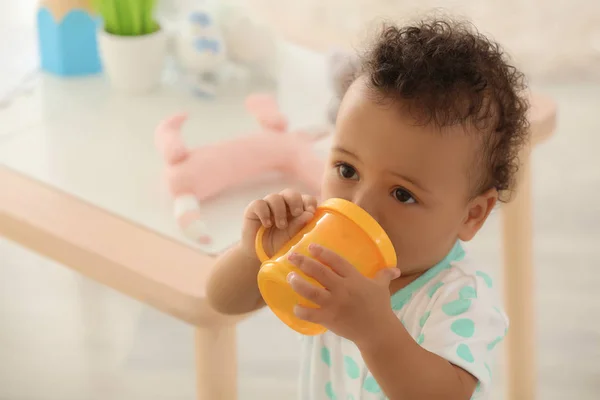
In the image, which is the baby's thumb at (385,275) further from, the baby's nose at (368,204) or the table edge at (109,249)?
the table edge at (109,249)

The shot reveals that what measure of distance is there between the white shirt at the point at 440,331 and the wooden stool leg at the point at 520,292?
0.44 metres

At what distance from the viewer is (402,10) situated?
6.66 ft

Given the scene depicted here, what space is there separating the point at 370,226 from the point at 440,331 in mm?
124

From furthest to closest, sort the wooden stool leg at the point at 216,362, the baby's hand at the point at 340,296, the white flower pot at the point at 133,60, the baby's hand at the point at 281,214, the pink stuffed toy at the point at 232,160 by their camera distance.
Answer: the white flower pot at the point at 133,60
the pink stuffed toy at the point at 232,160
the wooden stool leg at the point at 216,362
the baby's hand at the point at 281,214
the baby's hand at the point at 340,296

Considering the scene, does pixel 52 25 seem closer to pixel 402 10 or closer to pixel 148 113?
pixel 148 113

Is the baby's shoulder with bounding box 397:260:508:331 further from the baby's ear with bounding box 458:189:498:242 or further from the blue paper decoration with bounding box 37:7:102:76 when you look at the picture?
the blue paper decoration with bounding box 37:7:102:76

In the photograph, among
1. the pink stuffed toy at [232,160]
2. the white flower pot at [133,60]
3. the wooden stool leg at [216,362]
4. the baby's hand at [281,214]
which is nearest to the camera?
the baby's hand at [281,214]

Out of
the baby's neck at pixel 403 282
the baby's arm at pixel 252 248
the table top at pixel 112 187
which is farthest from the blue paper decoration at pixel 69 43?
the baby's neck at pixel 403 282

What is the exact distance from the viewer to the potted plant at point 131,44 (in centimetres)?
115

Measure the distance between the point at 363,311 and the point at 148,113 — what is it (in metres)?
0.57

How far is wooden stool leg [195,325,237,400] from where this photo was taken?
2.68 ft

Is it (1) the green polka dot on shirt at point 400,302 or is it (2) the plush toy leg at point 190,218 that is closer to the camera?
(1) the green polka dot on shirt at point 400,302

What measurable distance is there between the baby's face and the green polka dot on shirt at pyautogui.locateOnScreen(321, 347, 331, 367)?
134 millimetres

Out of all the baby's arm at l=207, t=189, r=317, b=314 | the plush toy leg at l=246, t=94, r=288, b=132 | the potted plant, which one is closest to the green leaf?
the potted plant
